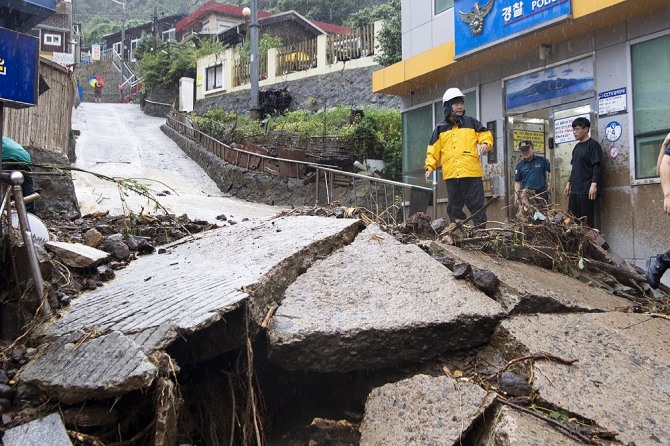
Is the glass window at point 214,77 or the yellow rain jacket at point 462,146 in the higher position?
the glass window at point 214,77

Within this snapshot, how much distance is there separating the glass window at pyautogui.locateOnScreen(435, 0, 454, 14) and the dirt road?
4.64 m

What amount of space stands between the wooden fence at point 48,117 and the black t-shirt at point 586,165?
714 centimetres

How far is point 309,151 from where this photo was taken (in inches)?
587

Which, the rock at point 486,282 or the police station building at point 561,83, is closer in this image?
the rock at point 486,282

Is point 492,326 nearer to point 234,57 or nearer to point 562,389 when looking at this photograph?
point 562,389

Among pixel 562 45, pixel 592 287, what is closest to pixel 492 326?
pixel 592 287

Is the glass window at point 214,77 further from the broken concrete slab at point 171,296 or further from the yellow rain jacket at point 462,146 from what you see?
the broken concrete slab at point 171,296

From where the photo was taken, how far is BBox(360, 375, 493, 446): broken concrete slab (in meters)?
2.50

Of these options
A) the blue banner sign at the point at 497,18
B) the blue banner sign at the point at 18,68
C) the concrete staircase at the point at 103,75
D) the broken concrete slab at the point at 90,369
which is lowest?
the broken concrete slab at the point at 90,369

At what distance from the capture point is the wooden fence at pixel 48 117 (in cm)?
753

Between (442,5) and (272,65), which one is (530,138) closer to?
(442,5)

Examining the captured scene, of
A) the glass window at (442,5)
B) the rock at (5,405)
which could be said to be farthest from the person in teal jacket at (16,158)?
the glass window at (442,5)

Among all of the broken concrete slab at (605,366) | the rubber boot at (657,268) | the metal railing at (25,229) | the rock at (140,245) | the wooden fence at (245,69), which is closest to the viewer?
the broken concrete slab at (605,366)

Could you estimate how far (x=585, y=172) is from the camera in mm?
6844
